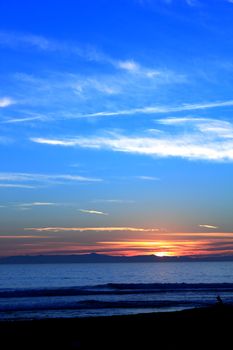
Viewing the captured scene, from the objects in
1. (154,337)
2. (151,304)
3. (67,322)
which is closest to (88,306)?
(151,304)

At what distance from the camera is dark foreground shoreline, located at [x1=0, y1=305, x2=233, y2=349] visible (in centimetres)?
Answer: 1859

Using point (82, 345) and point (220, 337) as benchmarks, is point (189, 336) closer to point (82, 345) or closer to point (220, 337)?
point (220, 337)

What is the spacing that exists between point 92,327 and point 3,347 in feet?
17.3

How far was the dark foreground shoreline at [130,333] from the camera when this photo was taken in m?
18.6

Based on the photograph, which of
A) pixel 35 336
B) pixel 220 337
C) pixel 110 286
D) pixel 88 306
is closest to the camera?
pixel 220 337

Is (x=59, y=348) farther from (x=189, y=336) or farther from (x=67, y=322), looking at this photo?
(x=67, y=322)

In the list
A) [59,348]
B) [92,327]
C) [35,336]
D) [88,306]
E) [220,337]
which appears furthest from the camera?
[88,306]

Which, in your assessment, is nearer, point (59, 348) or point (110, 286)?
point (59, 348)

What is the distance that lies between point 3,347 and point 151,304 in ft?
98.2

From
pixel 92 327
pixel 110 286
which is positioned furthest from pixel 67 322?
pixel 110 286

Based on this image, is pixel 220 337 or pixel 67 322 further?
pixel 67 322

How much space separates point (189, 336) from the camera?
782 inches

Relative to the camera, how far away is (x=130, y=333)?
2114 centimetres

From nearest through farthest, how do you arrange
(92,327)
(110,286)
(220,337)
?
(220,337)
(92,327)
(110,286)
